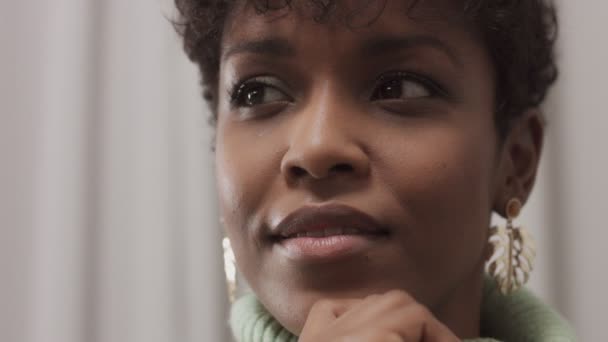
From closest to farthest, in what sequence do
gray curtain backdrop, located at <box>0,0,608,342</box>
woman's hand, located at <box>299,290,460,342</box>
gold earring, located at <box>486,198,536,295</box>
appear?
woman's hand, located at <box>299,290,460,342</box>
gold earring, located at <box>486,198,536,295</box>
gray curtain backdrop, located at <box>0,0,608,342</box>

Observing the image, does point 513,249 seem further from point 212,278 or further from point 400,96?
point 212,278

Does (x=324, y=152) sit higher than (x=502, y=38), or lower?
lower

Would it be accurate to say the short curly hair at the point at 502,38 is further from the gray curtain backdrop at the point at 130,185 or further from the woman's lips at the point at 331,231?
the gray curtain backdrop at the point at 130,185

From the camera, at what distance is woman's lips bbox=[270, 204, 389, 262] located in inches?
23.0

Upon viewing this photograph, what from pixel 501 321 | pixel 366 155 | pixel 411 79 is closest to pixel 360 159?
pixel 366 155

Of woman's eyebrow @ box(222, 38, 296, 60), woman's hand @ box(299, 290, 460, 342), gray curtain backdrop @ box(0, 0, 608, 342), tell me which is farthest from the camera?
gray curtain backdrop @ box(0, 0, 608, 342)

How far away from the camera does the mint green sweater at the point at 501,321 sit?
2.41 ft

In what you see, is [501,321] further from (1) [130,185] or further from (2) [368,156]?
(1) [130,185]

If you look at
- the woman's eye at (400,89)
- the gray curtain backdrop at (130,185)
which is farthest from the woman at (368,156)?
the gray curtain backdrop at (130,185)

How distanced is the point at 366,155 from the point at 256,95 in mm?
172

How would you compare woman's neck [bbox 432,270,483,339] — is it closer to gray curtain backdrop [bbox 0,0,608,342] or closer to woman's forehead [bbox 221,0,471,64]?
woman's forehead [bbox 221,0,471,64]

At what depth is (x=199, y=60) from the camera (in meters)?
0.84

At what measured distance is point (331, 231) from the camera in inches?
23.3

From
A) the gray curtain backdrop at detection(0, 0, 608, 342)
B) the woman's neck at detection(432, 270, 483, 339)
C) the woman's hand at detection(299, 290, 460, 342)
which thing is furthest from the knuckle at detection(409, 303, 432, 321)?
the gray curtain backdrop at detection(0, 0, 608, 342)
